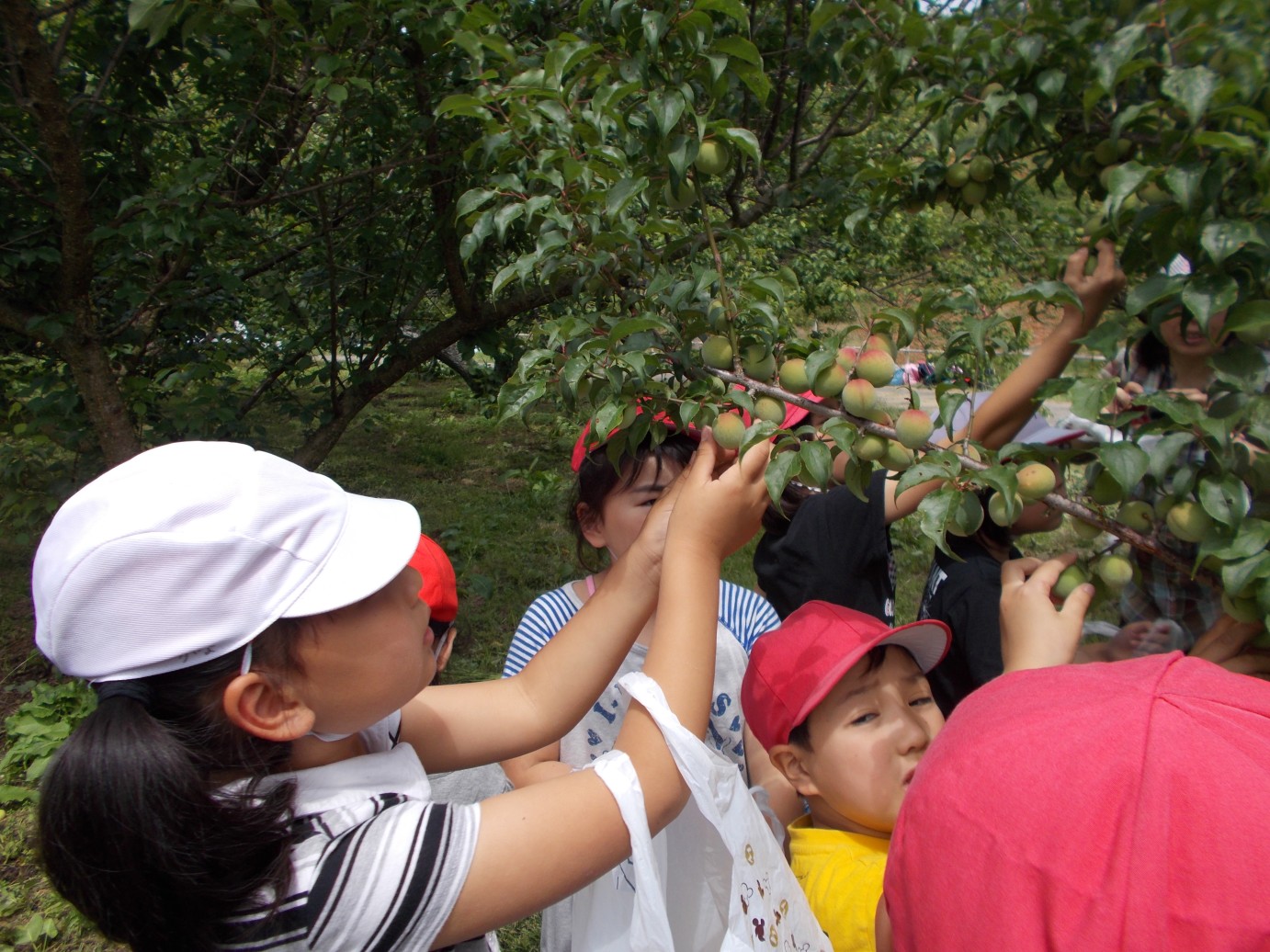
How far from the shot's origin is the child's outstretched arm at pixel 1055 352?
1.04 m

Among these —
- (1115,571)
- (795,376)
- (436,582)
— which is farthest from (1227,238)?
(436,582)

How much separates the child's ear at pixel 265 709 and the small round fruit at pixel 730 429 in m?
0.61

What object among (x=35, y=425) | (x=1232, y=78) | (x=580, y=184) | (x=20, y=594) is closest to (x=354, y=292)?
(x=35, y=425)

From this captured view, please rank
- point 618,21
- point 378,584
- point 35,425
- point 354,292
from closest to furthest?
point 378,584
point 618,21
point 35,425
point 354,292

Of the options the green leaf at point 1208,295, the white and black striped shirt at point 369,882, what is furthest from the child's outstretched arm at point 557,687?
the green leaf at point 1208,295

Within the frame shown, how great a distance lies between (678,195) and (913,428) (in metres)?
0.47

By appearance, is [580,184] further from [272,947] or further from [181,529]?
[272,947]

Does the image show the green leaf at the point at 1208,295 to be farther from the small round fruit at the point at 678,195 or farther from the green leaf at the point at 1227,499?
the small round fruit at the point at 678,195

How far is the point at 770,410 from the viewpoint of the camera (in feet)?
3.84

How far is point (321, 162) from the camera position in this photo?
11.5 ft

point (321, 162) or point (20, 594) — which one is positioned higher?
point (321, 162)

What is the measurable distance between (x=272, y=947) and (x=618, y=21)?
1.20 m

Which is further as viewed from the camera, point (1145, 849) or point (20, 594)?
point (20, 594)

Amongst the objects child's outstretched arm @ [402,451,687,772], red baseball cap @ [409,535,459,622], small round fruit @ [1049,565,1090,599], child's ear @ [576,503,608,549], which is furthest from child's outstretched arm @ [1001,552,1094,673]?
red baseball cap @ [409,535,459,622]
